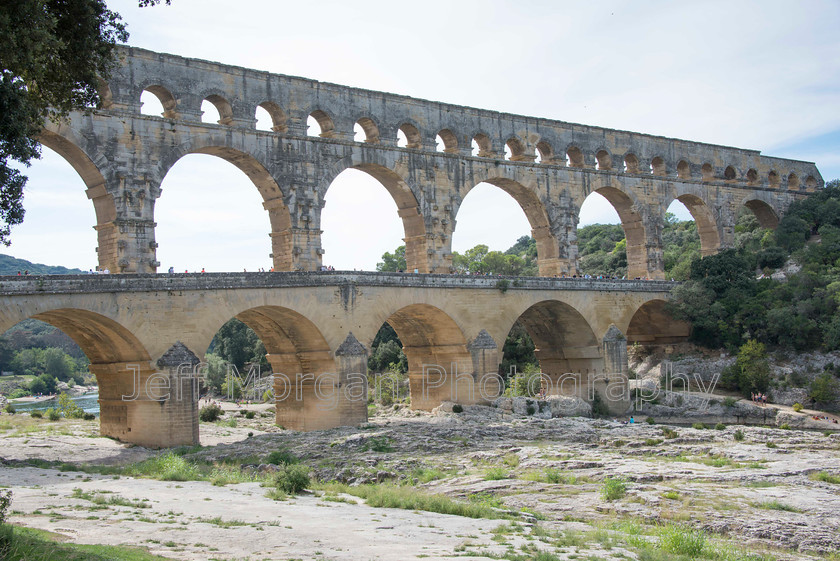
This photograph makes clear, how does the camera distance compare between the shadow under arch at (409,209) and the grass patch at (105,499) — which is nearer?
the grass patch at (105,499)

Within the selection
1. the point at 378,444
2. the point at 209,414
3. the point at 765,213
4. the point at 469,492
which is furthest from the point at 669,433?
the point at 765,213

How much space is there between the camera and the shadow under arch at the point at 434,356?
116 ft

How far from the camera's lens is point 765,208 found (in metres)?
54.1

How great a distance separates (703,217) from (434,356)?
70.4 ft

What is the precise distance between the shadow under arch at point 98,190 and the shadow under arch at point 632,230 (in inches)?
989

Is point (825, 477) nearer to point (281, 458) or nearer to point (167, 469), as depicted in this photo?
point (281, 458)

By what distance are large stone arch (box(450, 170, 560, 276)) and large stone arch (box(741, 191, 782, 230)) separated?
1678 cm

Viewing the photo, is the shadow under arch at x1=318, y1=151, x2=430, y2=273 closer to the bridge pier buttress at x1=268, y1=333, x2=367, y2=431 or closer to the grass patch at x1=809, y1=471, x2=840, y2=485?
the bridge pier buttress at x1=268, y1=333, x2=367, y2=431

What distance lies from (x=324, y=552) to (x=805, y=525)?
958cm

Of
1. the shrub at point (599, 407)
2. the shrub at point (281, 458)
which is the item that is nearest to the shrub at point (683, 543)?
the shrub at point (281, 458)

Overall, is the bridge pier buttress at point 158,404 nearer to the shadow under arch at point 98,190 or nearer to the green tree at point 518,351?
the shadow under arch at point 98,190

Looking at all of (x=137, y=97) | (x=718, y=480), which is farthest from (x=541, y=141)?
(x=718, y=480)

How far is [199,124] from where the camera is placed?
31.7 m

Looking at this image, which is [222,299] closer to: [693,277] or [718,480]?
[718,480]
